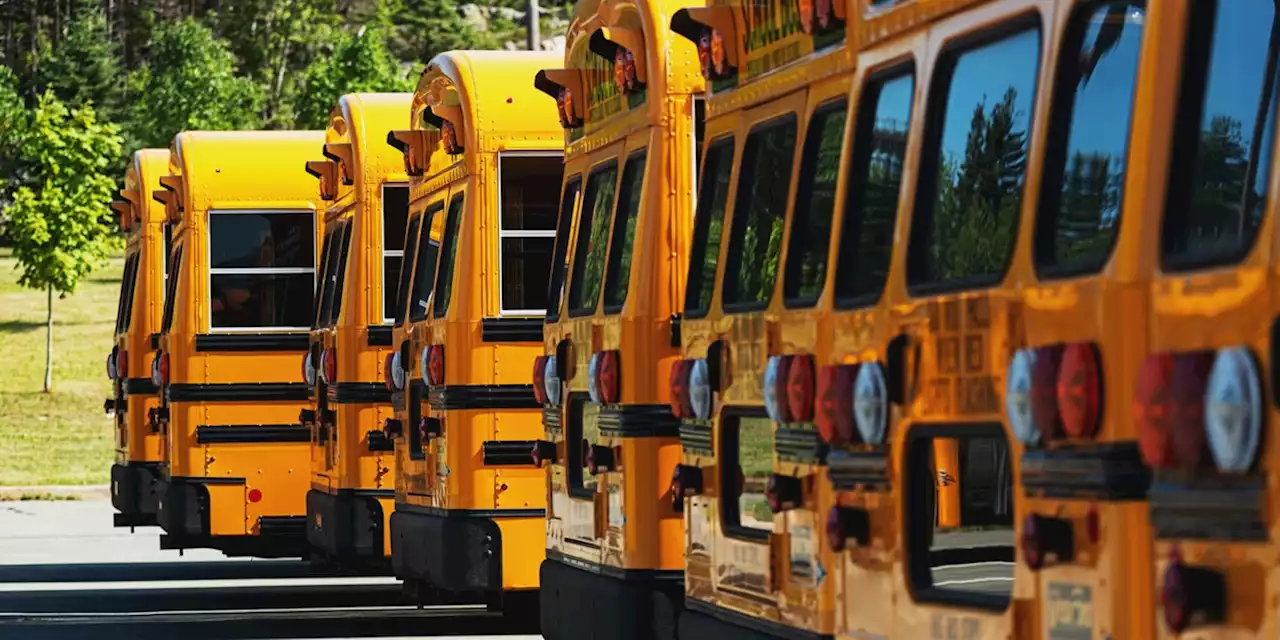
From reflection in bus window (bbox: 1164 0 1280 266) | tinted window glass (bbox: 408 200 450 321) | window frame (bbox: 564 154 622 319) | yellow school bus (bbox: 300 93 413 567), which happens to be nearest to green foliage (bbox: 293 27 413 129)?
yellow school bus (bbox: 300 93 413 567)

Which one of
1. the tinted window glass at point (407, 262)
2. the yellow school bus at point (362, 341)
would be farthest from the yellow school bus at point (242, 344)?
the tinted window glass at point (407, 262)

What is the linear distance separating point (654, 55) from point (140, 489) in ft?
34.0

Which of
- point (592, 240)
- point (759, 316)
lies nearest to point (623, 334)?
point (592, 240)

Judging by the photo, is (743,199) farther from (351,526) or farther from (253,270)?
(253,270)

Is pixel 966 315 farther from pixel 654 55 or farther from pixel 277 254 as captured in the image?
pixel 277 254

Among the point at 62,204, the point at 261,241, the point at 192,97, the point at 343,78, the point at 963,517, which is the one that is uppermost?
the point at 192,97

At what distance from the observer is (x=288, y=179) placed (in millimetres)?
15727

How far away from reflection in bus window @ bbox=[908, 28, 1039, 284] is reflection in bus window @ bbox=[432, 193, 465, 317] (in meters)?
6.06

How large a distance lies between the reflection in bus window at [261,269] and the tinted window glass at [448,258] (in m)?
4.33

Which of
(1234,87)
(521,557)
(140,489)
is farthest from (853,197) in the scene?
(140,489)

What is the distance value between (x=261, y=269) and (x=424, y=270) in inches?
162

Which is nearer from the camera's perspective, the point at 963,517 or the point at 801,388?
the point at 801,388

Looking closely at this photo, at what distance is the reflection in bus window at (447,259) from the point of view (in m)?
11.2

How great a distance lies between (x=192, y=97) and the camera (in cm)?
6638
